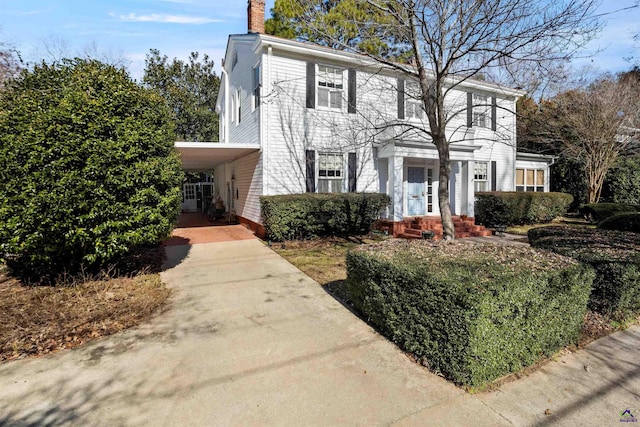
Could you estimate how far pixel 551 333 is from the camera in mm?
3393

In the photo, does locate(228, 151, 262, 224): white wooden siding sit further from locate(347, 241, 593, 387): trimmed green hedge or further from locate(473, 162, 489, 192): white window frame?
locate(473, 162, 489, 192): white window frame

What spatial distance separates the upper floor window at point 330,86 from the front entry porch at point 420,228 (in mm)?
4493

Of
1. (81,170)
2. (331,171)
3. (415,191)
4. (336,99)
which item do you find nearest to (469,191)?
(415,191)

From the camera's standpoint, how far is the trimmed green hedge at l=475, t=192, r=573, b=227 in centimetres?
1320

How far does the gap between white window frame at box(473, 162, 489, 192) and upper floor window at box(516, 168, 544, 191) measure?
2.70m

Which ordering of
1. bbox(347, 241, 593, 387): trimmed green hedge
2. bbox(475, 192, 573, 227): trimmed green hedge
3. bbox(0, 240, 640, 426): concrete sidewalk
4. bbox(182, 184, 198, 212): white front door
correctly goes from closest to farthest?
bbox(0, 240, 640, 426): concrete sidewalk → bbox(347, 241, 593, 387): trimmed green hedge → bbox(475, 192, 573, 227): trimmed green hedge → bbox(182, 184, 198, 212): white front door

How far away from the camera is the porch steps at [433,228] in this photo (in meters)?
10.7

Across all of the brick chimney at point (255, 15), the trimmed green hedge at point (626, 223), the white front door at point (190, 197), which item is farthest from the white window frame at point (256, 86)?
the white front door at point (190, 197)

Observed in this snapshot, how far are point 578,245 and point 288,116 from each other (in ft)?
27.7

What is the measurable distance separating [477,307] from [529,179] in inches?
674

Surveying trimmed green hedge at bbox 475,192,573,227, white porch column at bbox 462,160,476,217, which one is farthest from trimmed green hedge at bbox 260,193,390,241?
trimmed green hedge at bbox 475,192,573,227

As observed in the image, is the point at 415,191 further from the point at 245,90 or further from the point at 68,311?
the point at 68,311

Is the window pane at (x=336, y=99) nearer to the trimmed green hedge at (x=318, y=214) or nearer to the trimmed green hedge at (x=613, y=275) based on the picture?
the trimmed green hedge at (x=318, y=214)

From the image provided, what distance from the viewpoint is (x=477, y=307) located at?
9.21ft
